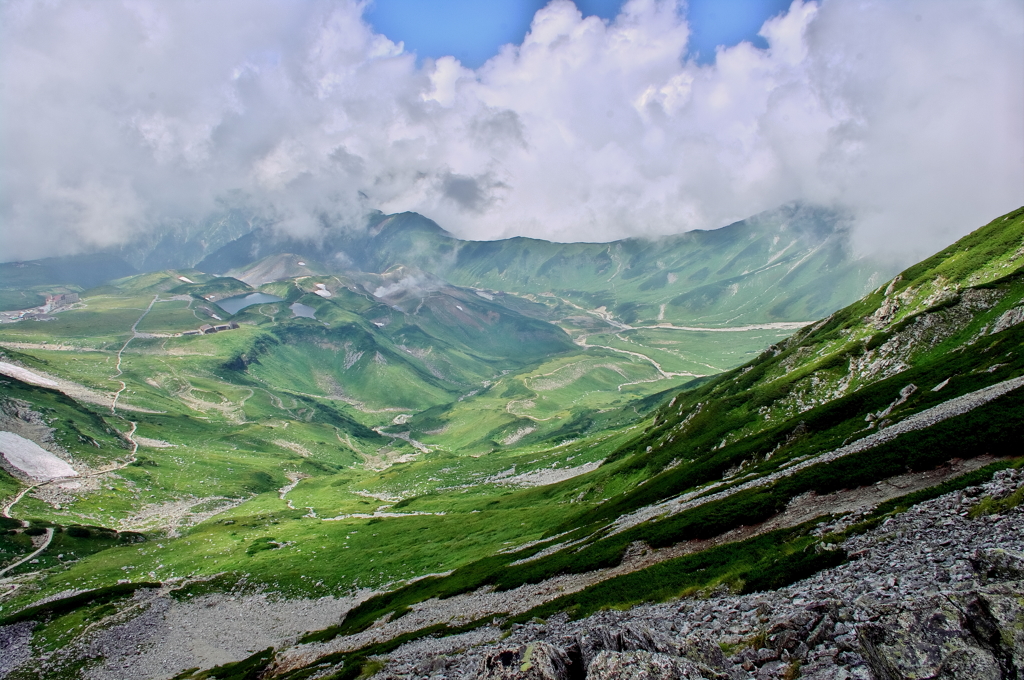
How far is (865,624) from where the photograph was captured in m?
16.8

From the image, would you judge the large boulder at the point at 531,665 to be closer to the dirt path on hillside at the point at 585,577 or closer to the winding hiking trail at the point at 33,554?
the dirt path on hillside at the point at 585,577

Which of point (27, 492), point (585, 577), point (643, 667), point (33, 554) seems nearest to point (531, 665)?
point (643, 667)

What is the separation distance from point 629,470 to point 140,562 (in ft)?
369

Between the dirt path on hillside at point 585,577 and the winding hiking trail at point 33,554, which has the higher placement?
the winding hiking trail at point 33,554

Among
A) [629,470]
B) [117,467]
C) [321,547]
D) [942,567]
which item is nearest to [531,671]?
[942,567]

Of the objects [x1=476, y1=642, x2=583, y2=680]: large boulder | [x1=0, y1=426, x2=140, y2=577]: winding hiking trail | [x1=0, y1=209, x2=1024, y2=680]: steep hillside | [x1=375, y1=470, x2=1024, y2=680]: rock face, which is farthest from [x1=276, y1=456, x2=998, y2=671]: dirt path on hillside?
[x1=0, y1=426, x2=140, y2=577]: winding hiking trail

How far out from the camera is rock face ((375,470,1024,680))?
1514 cm

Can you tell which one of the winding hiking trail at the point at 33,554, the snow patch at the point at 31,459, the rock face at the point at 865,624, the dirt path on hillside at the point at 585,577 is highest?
the snow patch at the point at 31,459

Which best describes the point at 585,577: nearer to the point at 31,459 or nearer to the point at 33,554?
the point at 33,554

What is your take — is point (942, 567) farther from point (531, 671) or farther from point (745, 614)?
point (531, 671)

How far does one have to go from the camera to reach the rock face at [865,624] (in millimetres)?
15141

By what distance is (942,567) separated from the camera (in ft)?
73.5

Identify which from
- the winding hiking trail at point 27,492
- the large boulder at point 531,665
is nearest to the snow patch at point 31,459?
the winding hiking trail at point 27,492

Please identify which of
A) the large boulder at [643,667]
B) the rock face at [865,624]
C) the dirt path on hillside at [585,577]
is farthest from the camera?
the dirt path on hillside at [585,577]
